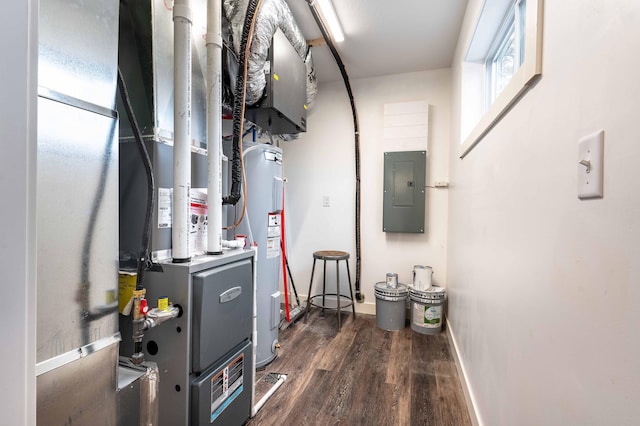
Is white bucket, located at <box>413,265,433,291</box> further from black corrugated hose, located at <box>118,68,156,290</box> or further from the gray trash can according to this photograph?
black corrugated hose, located at <box>118,68,156,290</box>

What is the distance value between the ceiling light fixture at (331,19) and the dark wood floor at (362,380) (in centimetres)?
245

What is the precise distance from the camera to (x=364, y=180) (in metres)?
3.09

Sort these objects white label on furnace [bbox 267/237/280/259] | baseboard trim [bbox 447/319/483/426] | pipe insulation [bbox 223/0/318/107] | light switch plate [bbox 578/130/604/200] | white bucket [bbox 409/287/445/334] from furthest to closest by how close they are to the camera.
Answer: white bucket [bbox 409/287/445/334] < white label on furnace [bbox 267/237/280/259] < pipe insulation [bbox 223/0/318/107] < baseboard trim [bbox 447/319/483/426] < light switch plate [bbox 578/130/604/200]

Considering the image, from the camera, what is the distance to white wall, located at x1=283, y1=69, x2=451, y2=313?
2891 mm

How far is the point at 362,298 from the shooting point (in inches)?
121

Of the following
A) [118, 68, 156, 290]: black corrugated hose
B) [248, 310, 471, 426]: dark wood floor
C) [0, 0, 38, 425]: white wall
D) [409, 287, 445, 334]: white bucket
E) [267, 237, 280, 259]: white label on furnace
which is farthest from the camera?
[409, 287, 445, 334]: white bucket

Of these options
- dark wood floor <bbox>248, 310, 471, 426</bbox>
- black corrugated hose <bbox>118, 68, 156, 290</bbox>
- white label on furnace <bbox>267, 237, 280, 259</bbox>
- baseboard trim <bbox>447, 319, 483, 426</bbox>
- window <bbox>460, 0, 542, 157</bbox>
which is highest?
window <bbox>460, 0, 542, 157</bbox>

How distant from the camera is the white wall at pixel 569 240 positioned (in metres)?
0.49

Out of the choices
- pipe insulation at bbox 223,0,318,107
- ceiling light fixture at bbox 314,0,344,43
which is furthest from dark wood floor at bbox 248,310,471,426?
ceiling light fixture at bbox 314,0,344,43

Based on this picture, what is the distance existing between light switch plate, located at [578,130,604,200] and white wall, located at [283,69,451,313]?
7.74 ft

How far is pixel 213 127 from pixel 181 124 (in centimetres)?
17

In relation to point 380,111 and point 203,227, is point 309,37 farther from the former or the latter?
point 203,227

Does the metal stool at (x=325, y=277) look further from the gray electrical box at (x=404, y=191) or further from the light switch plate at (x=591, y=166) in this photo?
the light switch plate at (x=591, y=166)

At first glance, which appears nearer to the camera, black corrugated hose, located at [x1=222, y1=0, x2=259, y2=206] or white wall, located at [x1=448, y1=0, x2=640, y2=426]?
white wall, located at [x1=448, y1=0, x2=640, y2=426]
